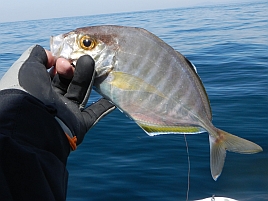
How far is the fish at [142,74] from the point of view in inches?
94.7

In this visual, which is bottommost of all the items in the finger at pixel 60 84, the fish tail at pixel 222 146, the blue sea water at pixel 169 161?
the blue sea water at pixel 169 161

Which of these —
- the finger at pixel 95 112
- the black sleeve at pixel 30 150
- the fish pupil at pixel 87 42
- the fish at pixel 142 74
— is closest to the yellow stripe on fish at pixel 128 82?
the fish at pixel 142 74

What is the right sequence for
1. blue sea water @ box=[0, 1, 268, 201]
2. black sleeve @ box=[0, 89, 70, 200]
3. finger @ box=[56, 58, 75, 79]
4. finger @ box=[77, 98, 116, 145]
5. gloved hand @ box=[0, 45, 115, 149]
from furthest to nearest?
blue sea water @ box=[0, 1, 268, 201], finger @ box=[77, 98, 116, 145], finger @ box=[56, 58, 75, 79], gloved hand @ box=[0, 45, 115, 149], black sleeve @ box=[0, 89, 70, 200]

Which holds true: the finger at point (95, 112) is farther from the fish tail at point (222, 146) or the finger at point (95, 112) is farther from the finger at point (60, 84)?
the fish tail at point (222, 146)

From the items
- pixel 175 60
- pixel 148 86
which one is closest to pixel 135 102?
pixel 148 86

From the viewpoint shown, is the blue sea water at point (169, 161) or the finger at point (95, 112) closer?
the finger at point (95, 112)

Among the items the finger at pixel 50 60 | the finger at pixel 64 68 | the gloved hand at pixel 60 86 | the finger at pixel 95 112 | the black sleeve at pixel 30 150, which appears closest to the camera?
the black sleeve at pixel 30 150

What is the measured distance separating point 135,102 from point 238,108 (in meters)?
5.91

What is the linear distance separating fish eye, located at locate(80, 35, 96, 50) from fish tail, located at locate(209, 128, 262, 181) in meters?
1.14

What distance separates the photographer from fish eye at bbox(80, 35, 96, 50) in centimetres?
243

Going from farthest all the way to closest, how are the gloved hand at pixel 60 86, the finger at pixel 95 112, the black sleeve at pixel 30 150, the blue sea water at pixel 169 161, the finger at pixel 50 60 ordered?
1. the blue sea water at pixel 169 161
2. the finger at pixel 95 112
3. the finger at pixel 50 60
4. the gloved hand at pixel 60 86
5. the black sleeve at pixel 30 150

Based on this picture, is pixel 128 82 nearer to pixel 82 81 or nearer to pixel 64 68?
pixel 82 81

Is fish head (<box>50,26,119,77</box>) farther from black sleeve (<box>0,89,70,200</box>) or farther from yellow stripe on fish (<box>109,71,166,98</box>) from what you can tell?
black sleeve (<box>0,89,70,200</box>)

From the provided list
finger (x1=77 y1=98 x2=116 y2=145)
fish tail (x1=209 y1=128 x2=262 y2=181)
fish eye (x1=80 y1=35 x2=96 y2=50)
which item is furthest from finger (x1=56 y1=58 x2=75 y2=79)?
fish tail (x1=209 y1=128 x2=262 y2=181)
